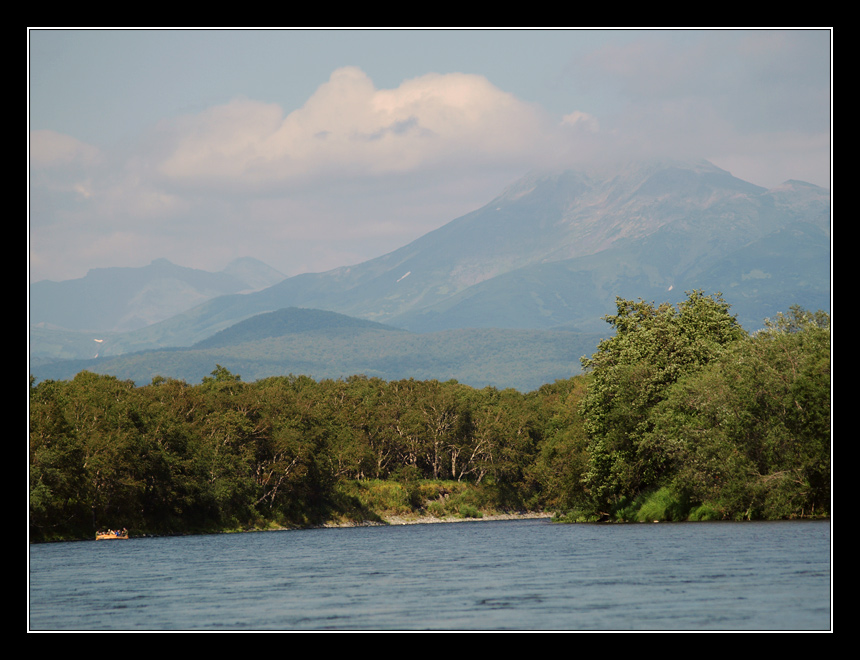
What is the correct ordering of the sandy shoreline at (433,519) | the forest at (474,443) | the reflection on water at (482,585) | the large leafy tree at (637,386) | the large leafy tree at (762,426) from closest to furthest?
the reflection on water at (482,585) < the large leafy tree at (762,426) < the forest at (474,443) < the large leafy tree at (637,386) < the sandy shoreline at (433,519)

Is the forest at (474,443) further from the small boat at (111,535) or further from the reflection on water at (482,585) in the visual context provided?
the reflection on water at (482,585)

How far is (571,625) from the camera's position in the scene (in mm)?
28891

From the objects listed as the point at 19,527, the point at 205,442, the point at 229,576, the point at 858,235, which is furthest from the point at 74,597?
the point at 205,442

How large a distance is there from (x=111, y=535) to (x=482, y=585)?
55.7 metres

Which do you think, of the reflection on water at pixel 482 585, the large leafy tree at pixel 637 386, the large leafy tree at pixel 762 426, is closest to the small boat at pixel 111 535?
the reflection on water at pixel 482 585

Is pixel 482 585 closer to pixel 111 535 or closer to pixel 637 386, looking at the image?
pixel 637 386

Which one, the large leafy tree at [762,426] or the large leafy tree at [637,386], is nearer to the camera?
the large leafy tree at [762,426]

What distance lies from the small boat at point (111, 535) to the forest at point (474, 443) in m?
1.09

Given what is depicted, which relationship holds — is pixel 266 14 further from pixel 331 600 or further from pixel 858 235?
pixel 331 600

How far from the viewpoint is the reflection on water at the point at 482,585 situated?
1191 inches

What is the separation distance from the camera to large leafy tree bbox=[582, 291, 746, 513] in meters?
69.0

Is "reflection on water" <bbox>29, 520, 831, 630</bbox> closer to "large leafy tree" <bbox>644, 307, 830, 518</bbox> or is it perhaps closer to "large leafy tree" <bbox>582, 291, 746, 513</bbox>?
"large leafy tree" <bbox>644, 307, 830, 518</bbox>

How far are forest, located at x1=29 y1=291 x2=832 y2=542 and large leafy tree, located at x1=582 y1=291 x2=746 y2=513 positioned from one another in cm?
15

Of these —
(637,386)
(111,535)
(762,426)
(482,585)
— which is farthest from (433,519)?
(482,585)
